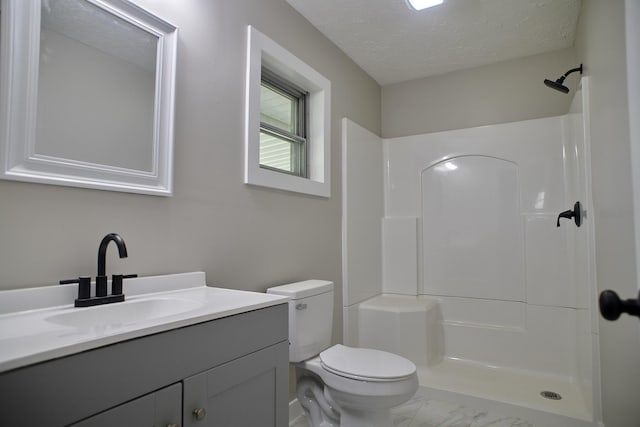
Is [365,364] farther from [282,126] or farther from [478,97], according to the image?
[478,97]

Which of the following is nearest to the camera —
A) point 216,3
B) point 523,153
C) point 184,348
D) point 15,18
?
point 184,348

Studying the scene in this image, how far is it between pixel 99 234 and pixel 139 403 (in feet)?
2.06

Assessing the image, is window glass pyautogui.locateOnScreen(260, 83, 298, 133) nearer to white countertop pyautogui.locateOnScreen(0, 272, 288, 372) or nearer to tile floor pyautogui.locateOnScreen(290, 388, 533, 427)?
white countertop pyautogui.locateOnScreen(0, 272, 288, 372)

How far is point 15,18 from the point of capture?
3.42 ft

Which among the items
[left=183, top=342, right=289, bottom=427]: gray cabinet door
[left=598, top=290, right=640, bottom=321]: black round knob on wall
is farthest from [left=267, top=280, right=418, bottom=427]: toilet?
[left=598, top=290, right=640, bottom=321]: black round knob on wall

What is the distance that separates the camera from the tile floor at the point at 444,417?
2094mm

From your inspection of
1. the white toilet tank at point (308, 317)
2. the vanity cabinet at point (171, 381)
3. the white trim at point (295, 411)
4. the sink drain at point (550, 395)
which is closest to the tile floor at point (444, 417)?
the white trim at point (295, 411)

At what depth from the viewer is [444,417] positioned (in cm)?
218

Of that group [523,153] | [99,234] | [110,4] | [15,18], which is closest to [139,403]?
[99,234]

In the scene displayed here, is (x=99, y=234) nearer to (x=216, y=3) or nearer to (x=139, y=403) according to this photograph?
(x=139, y=403)

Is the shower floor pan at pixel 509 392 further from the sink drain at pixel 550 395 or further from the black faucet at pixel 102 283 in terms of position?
the black faucet at pixel 102 283

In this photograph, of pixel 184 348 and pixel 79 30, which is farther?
pixel 79 30

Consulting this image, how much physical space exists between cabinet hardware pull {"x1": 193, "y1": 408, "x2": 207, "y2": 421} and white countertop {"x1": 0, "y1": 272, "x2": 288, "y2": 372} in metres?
0.23

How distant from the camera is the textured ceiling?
218cm
